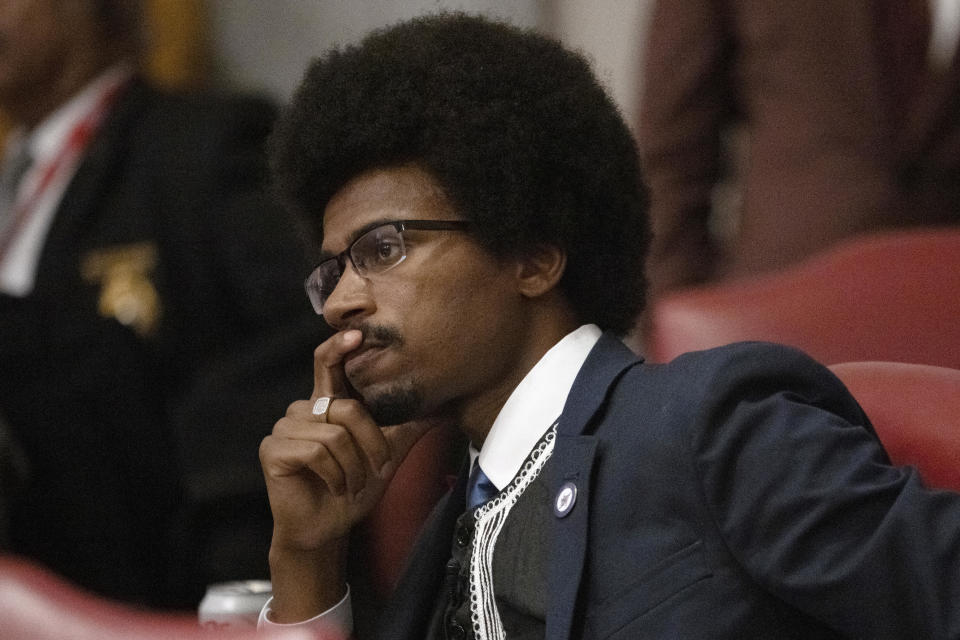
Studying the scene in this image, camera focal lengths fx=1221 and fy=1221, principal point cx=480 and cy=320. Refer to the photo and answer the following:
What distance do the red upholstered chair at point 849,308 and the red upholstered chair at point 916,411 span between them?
128 mm

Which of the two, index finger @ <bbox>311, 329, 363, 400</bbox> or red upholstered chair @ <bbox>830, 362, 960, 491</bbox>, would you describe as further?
index finger @ <bbox>311, 329, 363, 400</bbox>

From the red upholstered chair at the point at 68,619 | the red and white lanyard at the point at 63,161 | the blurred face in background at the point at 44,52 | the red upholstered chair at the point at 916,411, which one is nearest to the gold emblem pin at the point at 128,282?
the red and white lanyard at the point at 63,161

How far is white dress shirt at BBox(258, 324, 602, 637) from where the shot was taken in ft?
3.75

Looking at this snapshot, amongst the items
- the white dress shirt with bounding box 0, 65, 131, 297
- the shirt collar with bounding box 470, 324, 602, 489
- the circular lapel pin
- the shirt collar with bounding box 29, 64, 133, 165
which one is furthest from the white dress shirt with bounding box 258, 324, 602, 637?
the shirt collar with bounding box 29, 64, 133, 165

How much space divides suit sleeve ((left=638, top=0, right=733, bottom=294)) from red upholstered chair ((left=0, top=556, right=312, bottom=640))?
1287mm

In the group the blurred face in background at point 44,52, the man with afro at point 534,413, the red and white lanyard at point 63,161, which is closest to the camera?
the man with afro at point 534,413

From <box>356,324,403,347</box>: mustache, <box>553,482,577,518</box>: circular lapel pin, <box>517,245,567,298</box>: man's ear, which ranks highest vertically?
<box>517,245,567,298</box>: man's ear

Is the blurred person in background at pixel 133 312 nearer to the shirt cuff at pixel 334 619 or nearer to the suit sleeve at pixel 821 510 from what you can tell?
the shirt cuff at pixel 334 619

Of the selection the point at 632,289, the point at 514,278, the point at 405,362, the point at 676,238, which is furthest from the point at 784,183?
the point at 405,362

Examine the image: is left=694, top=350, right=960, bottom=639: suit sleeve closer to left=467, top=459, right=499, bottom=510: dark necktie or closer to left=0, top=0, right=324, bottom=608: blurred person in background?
left=467, top=459, right=499, bottom=510: dark necktie

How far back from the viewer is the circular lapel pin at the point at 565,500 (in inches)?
40.3

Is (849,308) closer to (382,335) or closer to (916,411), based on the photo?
(916,411)

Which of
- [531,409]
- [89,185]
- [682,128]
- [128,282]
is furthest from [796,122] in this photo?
[89,185]

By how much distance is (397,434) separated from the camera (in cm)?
129
